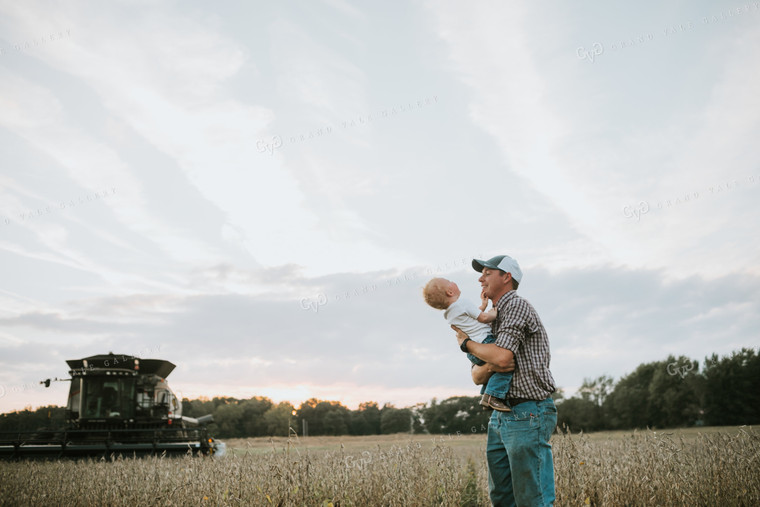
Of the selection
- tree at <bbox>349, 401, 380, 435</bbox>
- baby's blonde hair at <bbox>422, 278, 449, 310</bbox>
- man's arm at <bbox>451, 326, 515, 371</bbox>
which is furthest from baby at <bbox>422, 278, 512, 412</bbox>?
tree at <bbox>349, 401, 380, 435</bbox>

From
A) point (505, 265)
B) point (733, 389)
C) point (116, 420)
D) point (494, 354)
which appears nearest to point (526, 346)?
point (494, 354)

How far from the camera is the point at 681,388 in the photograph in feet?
227

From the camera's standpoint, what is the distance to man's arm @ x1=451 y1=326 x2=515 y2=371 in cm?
389

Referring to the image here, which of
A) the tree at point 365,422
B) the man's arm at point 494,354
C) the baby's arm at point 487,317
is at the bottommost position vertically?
the tree at point 365,422

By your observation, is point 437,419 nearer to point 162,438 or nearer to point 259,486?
point 162,438

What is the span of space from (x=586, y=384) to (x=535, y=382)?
90632 millimetres

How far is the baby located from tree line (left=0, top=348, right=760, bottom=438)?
163 ft

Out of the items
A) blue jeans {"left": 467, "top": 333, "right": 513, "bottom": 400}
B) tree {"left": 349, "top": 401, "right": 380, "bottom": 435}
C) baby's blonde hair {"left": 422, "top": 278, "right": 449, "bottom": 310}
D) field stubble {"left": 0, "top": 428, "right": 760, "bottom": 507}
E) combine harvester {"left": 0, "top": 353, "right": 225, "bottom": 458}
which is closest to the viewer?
blue jeans {"left": 467, "top": 333, "right": 513, "bottom": 400}

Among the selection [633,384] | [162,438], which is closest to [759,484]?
[162,438]

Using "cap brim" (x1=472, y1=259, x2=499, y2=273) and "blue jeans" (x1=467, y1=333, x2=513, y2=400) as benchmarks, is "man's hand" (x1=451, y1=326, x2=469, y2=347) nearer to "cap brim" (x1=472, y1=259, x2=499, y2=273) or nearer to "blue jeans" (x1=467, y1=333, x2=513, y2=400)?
"blue jeans" (x1=467, y1=333, x2=513, y2=400)

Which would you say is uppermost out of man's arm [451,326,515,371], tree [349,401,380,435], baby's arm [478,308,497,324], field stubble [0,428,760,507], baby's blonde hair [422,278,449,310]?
baby's blonde hair [422,278,449,310]

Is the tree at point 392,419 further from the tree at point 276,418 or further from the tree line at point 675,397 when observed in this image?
the tree line at point 675,397

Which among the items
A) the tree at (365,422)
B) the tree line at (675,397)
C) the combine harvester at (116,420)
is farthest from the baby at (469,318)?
the tree at (365,422)

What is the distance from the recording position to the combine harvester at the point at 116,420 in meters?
16.0
